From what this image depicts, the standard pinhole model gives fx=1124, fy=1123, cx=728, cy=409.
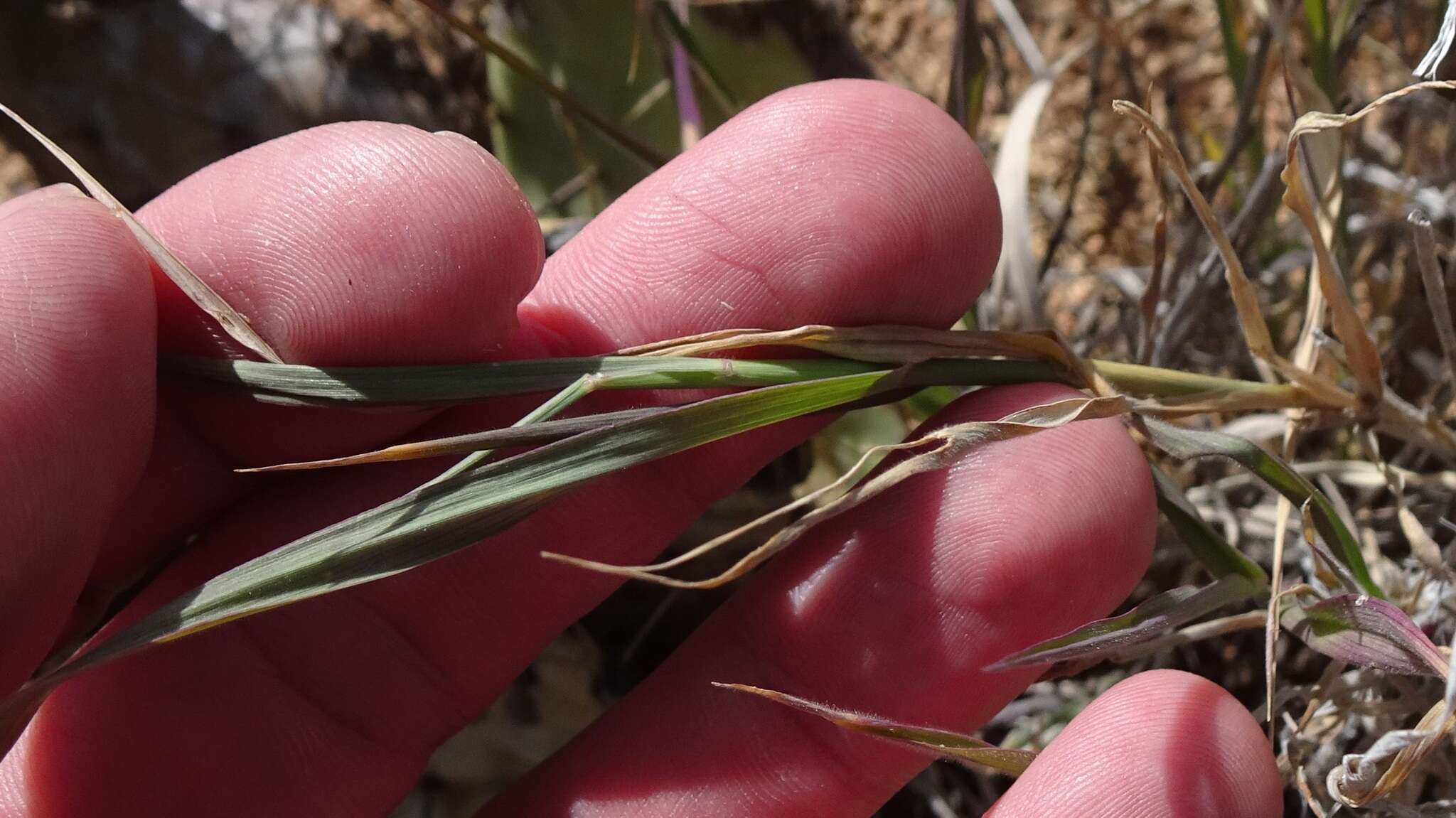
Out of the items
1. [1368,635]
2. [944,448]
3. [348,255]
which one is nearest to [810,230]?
[944,448]

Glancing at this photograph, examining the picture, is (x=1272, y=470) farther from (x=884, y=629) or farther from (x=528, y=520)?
(x=528, y=520)

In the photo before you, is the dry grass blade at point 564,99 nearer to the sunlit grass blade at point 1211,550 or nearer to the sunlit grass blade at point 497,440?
the sunlit grass blade at point 497,440

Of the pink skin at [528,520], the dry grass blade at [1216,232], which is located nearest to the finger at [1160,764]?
the pink skin at [528,520]

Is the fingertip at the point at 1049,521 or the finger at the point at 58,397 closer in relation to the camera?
the finger at the point at 58,397

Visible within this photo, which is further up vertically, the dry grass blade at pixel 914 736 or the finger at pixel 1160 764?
the dry grass blade at pixel 914 736

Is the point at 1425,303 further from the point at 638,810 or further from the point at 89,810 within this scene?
the point at 89,810

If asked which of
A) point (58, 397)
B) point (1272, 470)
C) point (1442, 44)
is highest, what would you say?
point (1442, 44)
